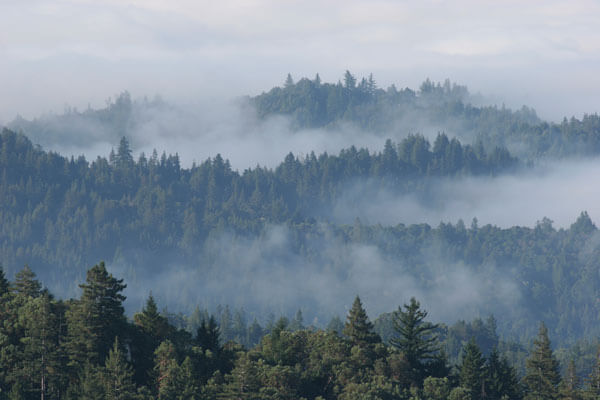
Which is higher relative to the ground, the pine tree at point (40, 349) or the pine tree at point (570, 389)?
the pine tree at point (40, 349)

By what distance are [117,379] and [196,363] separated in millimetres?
12469

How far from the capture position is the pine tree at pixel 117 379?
360 feet

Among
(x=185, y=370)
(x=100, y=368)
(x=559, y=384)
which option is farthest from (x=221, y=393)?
(x=559, y=384)

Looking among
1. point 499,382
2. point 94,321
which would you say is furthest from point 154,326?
point 499,382

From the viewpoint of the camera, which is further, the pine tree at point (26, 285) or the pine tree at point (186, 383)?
the pine tree at point (26, 285)

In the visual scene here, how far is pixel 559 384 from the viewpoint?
137 m

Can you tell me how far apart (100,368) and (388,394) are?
28.5 metres

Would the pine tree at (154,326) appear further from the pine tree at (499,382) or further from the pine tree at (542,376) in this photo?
the pine tree at (542,376)

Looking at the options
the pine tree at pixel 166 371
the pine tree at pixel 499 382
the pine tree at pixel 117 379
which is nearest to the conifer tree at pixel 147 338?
the pine tree at pixel 166 371

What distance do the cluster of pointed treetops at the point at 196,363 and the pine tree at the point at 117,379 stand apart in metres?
0.10

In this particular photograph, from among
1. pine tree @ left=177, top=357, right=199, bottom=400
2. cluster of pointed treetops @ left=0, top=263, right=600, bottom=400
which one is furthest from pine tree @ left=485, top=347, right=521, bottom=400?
pine tree @ left=177, top=357, right=199, bottom=400

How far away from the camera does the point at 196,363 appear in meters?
121

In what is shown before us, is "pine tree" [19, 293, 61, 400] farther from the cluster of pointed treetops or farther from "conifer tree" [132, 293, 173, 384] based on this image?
"conifer tree" [132, 293, 173, 384]

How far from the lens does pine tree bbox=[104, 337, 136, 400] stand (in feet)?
360
